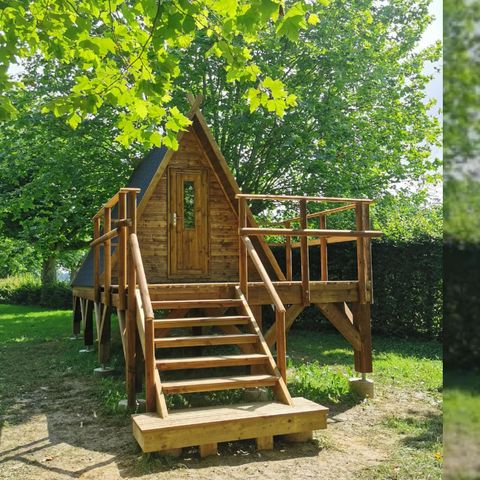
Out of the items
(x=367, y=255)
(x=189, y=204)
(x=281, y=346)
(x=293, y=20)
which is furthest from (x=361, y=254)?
(x=293, y=20)

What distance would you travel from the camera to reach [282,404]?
596 centimetres

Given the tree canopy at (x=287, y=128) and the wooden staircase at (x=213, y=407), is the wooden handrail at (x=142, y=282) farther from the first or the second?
the tree canopy at (x=287, y=128)

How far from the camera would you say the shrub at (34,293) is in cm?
2492

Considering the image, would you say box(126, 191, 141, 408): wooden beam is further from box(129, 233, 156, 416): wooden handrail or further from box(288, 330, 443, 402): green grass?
box(288, 330, 443, 402): green grass

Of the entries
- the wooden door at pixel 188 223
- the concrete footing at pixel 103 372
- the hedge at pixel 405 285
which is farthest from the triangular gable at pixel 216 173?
the hedge at pixel 405 285

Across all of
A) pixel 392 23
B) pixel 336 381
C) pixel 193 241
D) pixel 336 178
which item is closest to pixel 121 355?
pixel 193 241

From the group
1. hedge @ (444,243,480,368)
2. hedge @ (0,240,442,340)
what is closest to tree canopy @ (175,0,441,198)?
hedge @ (0,240,442,340)

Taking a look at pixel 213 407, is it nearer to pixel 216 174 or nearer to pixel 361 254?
pixel 361 254

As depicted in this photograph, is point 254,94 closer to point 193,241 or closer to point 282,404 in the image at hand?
point 282,404

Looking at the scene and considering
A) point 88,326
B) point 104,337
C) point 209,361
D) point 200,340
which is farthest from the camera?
point 88,326

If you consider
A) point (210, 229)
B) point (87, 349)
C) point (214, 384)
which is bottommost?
point (87, 349)

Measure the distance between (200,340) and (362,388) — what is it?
284cm

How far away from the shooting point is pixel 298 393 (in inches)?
308

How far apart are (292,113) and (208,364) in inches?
387
